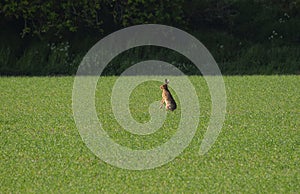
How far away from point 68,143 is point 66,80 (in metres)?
6.99

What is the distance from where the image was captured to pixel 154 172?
771 cm

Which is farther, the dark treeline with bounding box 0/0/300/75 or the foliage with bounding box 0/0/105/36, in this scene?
the foliage with bounding box 0/0/105/36

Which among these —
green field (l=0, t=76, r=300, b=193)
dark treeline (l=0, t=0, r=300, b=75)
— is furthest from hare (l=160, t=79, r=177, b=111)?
dark treeline (l=0, t=0, r=300, b=75)

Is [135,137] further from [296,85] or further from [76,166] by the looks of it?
[296,85]

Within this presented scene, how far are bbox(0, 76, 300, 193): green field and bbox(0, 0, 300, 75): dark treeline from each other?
11.8 feet

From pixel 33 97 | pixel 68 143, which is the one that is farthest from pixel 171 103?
pixel 33 97

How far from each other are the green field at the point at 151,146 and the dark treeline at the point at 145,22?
360 centimetres

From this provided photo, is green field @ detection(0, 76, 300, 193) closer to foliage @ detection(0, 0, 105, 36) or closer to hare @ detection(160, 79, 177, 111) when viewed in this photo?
hare @ detection(160, 79, 177, 111)

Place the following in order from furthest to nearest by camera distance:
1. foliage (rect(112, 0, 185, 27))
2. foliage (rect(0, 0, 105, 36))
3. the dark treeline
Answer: foliage (rect(112, 0, 185, 27))
foliage (rect(0, 0, 105, 36))
the dark treeline

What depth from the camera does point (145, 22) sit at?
19.8 meters

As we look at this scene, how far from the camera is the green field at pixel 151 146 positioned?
718 centimetres

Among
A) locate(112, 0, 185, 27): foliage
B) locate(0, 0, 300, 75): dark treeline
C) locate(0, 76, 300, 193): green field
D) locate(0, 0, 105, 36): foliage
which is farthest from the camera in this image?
locate(112, 0, 185, 27): foliage

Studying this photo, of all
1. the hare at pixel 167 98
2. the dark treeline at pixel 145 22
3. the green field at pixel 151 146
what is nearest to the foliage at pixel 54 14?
the dark treeline at pixel 145 22

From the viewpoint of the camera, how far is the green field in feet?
23.6
